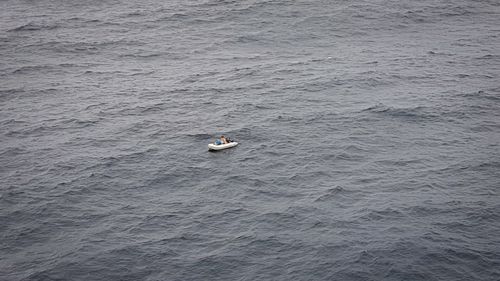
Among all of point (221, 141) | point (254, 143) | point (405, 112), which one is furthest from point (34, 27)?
point (405, 112)

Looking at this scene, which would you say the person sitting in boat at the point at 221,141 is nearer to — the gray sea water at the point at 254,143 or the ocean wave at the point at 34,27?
the gray sea water at the point at 254,143

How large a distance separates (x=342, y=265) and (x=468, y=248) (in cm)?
1181

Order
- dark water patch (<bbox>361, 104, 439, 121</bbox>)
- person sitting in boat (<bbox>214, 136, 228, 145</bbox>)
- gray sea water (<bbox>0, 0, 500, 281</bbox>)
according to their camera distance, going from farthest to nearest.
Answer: dark water patch (<bbox>361, 104, 439, 121</bbox>) → person sitting in boat (<bbox>214, 136, 228, 145</bbox>) → gray sea water (<bbox>0, 0, 500, 281</bbox>)

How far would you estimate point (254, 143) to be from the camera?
71.6 m

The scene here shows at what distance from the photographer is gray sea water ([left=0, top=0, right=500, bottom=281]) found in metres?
49.8

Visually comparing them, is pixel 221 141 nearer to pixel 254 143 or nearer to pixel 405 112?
pixel 254 143

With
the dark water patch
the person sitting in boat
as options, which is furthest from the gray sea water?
the person sitting in boat

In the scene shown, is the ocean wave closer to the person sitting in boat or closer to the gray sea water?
the gray sea water

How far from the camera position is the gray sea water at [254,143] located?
49.8 meters

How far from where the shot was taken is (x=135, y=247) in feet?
168

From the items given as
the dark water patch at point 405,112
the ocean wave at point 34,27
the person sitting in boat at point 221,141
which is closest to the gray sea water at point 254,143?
the dark water patch at point 405,112

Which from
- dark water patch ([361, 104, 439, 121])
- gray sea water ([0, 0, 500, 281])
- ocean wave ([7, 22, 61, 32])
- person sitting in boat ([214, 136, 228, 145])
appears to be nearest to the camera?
gray sea water ([0, 0, 500, 281])

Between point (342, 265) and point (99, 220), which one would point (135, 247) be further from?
point (342, 265)

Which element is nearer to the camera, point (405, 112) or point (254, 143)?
point (254, 143)
